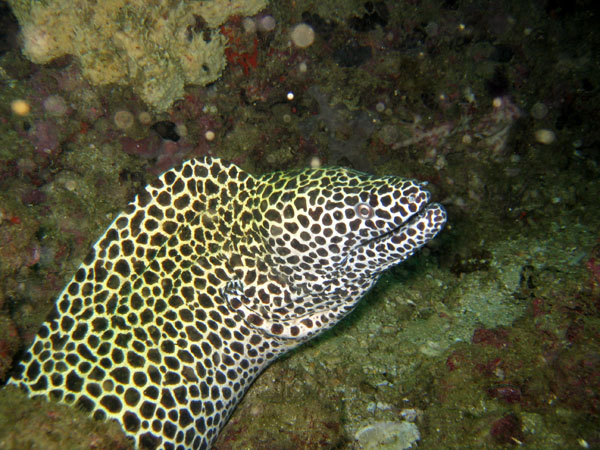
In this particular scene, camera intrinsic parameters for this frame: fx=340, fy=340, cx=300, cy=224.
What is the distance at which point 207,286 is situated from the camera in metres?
→ 3.31

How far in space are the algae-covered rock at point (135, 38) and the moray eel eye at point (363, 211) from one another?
2.30 meters

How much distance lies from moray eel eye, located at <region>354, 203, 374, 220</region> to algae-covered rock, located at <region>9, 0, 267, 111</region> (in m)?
2.30

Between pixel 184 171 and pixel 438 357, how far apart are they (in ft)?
10.3

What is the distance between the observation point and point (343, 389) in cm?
350

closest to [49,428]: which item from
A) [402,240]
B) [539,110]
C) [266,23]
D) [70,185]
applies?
[70,185]

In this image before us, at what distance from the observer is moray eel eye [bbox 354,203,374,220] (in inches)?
109

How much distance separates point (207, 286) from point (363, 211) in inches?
65.8

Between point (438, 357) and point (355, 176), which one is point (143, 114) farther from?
point (438, 357)

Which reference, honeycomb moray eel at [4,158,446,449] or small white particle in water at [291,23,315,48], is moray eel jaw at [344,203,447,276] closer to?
honeycomb moray eel at [4,158,446,449]

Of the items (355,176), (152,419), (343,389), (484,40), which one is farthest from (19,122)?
(484,40)

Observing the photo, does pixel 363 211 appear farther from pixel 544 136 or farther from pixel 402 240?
pixel 544 136

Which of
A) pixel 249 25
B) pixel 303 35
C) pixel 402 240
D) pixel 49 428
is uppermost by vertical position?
pixel 303 35

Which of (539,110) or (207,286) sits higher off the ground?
(539,110)

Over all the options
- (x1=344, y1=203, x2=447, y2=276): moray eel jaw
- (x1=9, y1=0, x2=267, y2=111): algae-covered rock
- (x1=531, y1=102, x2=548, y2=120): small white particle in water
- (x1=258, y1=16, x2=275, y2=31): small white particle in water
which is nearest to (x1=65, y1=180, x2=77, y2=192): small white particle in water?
(x1=9, y1=0, x2=267, y2=111): algae-covered rock
